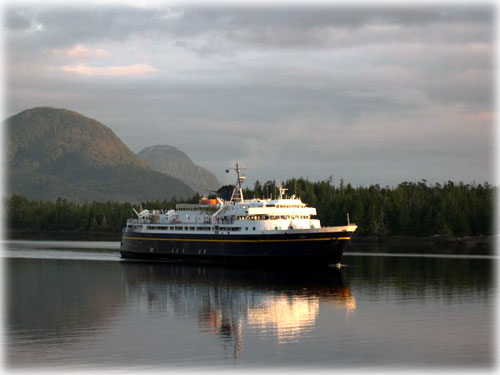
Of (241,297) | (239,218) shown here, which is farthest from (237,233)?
(241,297)

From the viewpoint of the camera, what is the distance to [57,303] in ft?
176

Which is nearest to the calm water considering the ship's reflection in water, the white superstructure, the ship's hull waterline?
the ship's reflection in water

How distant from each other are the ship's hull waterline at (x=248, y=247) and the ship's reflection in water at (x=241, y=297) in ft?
4.97

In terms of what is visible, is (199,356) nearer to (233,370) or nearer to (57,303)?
(233,370)

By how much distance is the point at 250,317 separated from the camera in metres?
47.0

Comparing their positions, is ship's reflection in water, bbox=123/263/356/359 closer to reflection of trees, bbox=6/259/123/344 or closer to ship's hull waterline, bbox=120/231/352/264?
ship's hull waterline, bbox=120/231/352/264

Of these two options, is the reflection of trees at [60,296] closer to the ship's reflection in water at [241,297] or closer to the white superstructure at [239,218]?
the ship's reflection in water at [241,297]

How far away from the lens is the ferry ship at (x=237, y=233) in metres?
76.2

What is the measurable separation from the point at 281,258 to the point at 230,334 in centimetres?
3559

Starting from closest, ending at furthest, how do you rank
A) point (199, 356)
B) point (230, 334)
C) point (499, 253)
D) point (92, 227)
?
point (199, 356), point (230, 334), point (499, 253), point (92, 227)

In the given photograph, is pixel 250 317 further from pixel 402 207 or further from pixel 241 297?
pixel 402 207

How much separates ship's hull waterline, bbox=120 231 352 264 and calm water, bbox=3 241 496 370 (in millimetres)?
1808

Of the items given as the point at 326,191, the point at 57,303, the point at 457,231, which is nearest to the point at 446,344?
the point at 57,303

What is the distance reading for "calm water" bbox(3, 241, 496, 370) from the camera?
35750 mm
